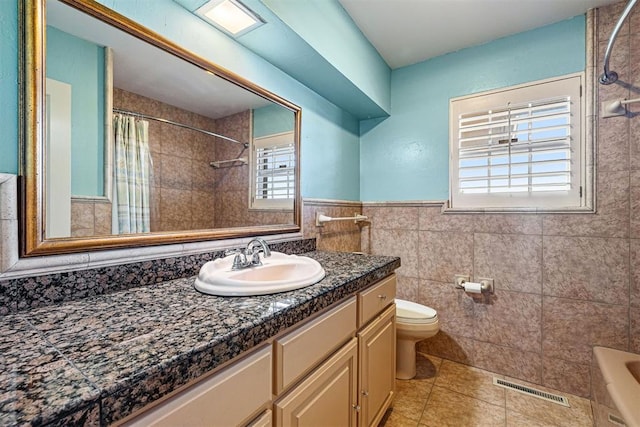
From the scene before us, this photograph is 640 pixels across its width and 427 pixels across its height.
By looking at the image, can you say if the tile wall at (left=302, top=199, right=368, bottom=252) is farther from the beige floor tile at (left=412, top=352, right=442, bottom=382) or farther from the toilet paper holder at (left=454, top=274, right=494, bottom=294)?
the beige floor tile at (left=412, top=352, right=442, bottom=382)

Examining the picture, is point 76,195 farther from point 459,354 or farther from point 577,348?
point 577,348

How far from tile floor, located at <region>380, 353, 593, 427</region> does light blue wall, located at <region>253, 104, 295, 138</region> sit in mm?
1698

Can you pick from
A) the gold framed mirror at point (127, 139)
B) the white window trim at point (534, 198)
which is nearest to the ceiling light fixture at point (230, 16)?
the gold framed mirror at point (127, 139)

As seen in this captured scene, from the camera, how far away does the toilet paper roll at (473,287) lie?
6.16 feet

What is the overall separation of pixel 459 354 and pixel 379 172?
1.51 metres

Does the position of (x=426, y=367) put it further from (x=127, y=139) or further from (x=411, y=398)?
(x=127, y=139)

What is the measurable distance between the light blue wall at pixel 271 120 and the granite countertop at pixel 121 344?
90 centimetres


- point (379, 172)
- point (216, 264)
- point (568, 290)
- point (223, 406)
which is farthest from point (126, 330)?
point (568, 290)

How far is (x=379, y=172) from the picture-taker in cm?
238

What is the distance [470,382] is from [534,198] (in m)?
1.28

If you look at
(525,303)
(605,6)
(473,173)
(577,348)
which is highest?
(605,6)

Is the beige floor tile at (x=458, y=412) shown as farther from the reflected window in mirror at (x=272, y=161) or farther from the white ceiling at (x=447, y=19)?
the white ceiling at (x=447, y=19)

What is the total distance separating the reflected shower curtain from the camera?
0.95m

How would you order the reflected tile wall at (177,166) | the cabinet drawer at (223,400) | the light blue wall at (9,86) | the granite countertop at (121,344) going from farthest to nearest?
the reflected tile wall at (177,166) → the light blue wall at (9,86) → the cabinet drawer at (223,400) → the granite countertop at (121,344)
